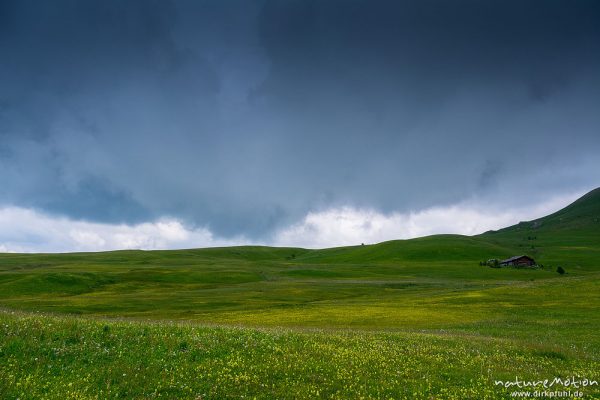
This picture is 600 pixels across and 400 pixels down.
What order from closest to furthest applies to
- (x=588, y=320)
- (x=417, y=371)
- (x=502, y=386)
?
(x=502, y=386) → (x=417, y=371) → (x=588, y=320)

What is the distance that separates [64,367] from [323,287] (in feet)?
313

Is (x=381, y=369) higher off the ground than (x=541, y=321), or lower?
higher

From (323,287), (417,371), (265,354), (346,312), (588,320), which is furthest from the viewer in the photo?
(323,287)

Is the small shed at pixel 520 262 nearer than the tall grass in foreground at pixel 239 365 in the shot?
No

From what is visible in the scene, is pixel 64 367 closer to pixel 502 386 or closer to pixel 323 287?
pixel 502 386

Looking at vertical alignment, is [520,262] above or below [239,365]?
below

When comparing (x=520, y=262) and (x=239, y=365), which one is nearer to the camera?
(x=239, y=365)

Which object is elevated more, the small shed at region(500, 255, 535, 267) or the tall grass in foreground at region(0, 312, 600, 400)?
the tall grass in foreground at region(0, 312, 600, 400)

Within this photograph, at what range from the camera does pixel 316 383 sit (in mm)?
16016

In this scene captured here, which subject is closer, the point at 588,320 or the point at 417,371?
the point at 417,371

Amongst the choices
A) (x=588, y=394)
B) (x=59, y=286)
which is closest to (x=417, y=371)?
(x=588, y=394)

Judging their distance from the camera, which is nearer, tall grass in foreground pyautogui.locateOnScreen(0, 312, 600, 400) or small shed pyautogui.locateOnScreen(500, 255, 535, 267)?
tall grass in foreground pyautogui.locateOnScreen(0, 312, 600, 400)

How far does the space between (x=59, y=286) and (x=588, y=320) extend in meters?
114

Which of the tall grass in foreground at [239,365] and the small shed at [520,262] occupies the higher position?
the tall grass in foreground at [239,365]
